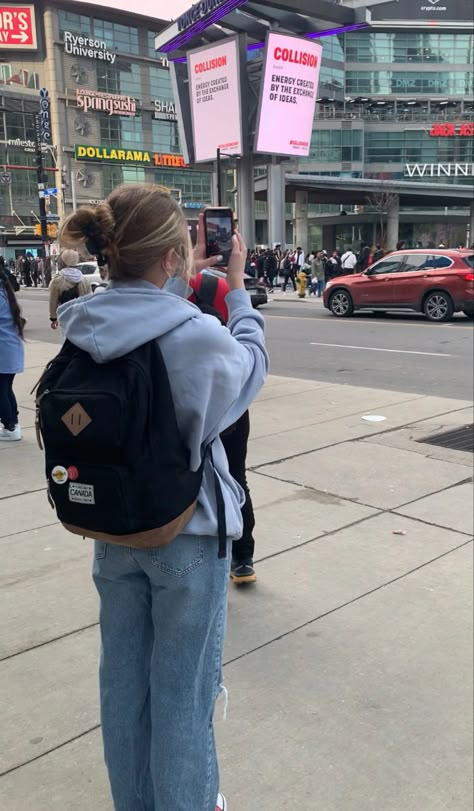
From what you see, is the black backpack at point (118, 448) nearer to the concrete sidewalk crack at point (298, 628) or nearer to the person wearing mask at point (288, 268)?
the concrete sidewalk crack at point (298, 628)

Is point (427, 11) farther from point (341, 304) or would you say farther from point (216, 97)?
point (341, 304)

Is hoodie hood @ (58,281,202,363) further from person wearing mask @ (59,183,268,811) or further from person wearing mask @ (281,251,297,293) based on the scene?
person wearing mask @ (281,251,297,293)

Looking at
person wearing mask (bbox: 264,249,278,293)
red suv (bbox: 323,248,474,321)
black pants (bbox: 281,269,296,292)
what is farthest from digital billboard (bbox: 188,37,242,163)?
red suv (bbox: 323,248,474,321)

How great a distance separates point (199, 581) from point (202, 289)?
5.01 feet

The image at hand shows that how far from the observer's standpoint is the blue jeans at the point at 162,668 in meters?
1.80

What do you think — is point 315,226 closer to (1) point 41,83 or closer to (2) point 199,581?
(1) point 41,83

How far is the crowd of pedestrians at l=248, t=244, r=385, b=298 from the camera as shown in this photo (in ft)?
93.9

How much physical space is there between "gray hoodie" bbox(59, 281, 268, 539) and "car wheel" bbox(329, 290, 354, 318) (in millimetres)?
17838

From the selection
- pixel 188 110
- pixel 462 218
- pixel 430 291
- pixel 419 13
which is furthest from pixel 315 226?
pixel 430 291

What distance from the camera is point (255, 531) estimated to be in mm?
4562

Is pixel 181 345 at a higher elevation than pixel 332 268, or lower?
higher

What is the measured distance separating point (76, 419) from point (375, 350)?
39.0 feet

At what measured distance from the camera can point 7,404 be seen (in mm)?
6797

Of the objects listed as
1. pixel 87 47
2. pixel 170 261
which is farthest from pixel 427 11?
pixel 170 261
